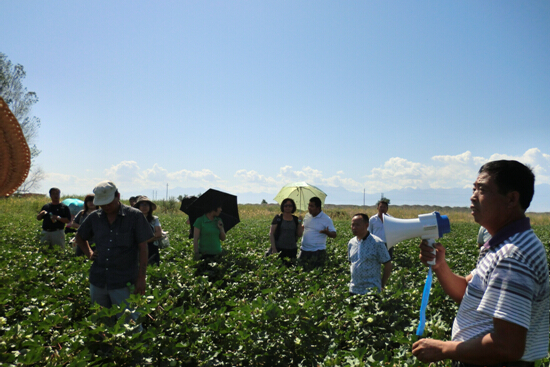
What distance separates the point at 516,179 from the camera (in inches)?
61.9

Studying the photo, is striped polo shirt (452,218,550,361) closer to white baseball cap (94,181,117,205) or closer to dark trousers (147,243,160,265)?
white baseball cap (94,181,117,205)

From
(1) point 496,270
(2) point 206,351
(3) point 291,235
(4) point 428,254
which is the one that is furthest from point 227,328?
(3) point 291,235

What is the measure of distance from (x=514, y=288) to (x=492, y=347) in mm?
248

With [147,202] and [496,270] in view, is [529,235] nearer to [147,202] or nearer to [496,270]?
[496,270]

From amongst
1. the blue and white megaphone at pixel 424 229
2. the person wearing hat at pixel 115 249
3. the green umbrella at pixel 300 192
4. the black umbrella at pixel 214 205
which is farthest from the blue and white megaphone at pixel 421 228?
the green umbrella at pixel 300 192

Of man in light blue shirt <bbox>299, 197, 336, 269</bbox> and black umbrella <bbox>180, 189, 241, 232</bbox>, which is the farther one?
black umbrella <bbox>180, 189, 241, 232</bbox>

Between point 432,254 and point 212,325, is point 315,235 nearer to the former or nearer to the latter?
point 212,325

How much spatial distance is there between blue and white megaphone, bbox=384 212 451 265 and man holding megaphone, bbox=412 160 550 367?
0.31m

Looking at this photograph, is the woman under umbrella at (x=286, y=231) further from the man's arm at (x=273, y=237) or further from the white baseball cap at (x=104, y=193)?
the white baseball cap at (x=104, y=193)

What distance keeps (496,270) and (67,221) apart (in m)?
8.62

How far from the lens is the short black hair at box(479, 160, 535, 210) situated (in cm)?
158

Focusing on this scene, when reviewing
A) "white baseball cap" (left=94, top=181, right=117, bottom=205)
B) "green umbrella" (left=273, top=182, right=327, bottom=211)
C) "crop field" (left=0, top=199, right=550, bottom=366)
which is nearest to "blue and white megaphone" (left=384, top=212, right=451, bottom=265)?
"crop field" (left=0, top=199, right=550, bottom=366)

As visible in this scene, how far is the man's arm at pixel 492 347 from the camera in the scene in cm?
141

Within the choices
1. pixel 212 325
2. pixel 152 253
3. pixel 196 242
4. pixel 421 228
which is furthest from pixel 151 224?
pixel 421 228
